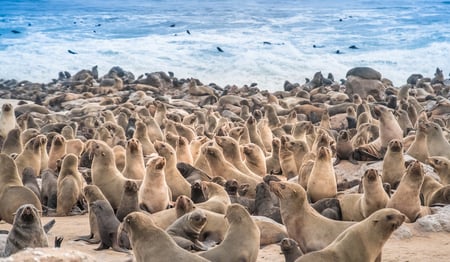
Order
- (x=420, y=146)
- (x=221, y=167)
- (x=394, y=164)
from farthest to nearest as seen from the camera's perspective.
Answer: (x=420, y=146)
(x=221, y=167)
(x=394, y=164)

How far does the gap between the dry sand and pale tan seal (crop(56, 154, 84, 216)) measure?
0.79 meters

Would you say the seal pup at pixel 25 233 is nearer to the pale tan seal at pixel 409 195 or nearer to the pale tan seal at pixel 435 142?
the pale tan seal at pixel 409 195

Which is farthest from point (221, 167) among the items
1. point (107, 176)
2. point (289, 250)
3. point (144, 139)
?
point (289, 250)

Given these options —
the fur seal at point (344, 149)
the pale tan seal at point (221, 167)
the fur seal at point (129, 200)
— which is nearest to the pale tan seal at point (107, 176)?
the fur seal at point (129, 200)

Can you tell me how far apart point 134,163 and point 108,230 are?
8.83ft

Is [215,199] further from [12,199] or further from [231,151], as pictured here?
[231,151]

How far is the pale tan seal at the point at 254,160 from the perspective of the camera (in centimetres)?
1027

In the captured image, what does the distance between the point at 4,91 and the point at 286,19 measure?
37.9 m

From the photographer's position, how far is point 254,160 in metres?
10.3

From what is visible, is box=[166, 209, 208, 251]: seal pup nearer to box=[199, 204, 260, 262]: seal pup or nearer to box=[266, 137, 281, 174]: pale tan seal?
box=[199, 204, 260, 262]: seal pup

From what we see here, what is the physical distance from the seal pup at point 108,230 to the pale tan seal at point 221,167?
2670 millimetres

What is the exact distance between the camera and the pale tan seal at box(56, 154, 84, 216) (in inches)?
330

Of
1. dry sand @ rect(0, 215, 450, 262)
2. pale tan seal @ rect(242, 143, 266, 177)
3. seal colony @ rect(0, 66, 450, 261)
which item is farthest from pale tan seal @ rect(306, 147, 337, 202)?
pale tan seal @ rect(242, 143, 266, 177)

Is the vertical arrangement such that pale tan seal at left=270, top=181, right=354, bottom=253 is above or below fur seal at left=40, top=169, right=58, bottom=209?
above
